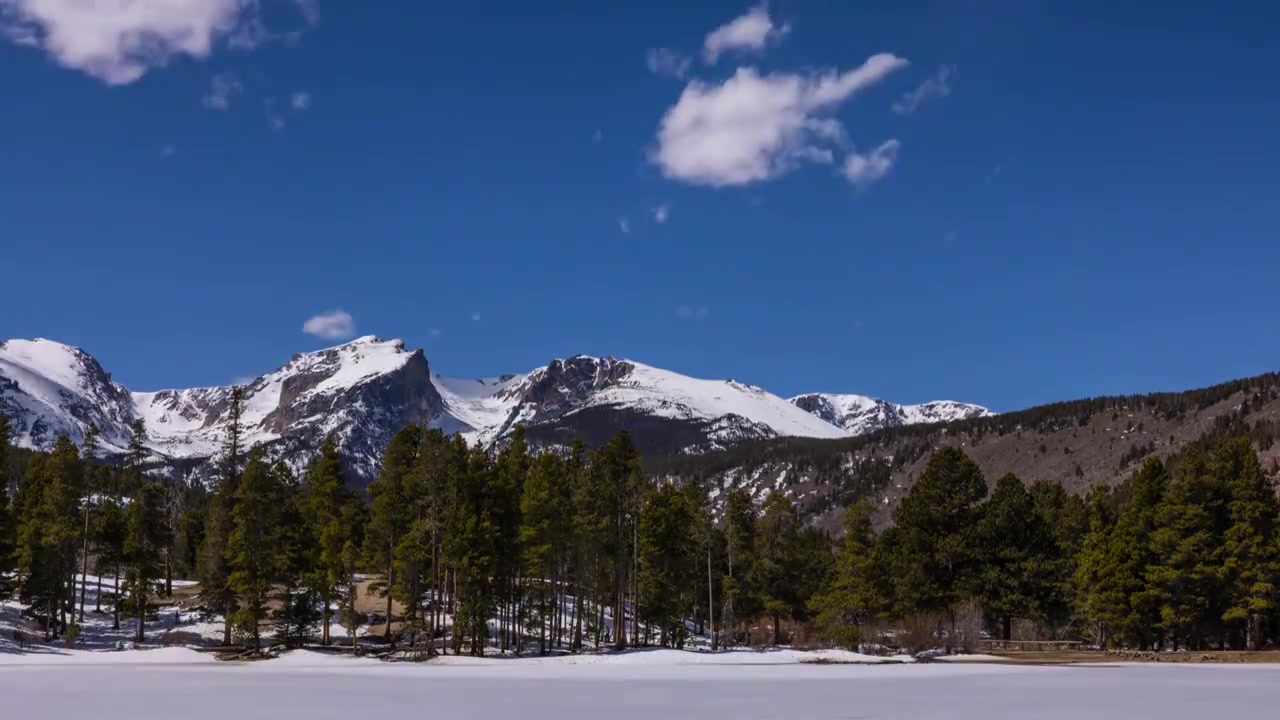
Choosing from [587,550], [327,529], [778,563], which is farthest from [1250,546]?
[327,529]

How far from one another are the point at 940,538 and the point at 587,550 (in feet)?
91.4

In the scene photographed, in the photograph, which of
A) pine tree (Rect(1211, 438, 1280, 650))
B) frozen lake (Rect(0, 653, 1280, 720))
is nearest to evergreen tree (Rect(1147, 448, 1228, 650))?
pine tree (Rect(1211, 438, 1280, 650))

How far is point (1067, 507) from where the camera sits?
97.8 meters

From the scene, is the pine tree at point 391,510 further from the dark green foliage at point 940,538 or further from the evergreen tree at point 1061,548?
the evergreen tree at point 1061,548

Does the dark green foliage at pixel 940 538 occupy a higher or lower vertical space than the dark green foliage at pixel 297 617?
higher

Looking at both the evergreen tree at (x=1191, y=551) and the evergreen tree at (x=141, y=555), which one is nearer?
the evergreen tree at (x=1191, y=551)

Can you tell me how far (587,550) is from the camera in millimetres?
74938

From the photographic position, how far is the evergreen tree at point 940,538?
80.2 metres

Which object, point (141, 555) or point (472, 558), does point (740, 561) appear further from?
point (141, 555)

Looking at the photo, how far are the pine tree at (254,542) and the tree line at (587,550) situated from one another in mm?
117

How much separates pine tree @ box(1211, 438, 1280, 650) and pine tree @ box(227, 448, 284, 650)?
195 feet

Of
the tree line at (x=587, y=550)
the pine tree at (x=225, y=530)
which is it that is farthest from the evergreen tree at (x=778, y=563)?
the pine tree at (x=225, y=530)

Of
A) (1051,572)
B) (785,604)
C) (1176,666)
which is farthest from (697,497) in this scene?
(1176,666)

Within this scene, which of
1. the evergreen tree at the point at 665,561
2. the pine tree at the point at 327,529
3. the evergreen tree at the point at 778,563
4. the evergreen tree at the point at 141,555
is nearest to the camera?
the pine tree at the point at 327,529
